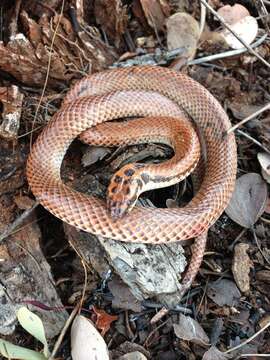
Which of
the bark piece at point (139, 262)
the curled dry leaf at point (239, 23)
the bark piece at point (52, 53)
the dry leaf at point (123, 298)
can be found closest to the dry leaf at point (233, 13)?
the curled dry leaf at point (239, 23)

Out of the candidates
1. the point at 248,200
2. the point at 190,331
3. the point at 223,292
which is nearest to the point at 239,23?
the point at 248,200

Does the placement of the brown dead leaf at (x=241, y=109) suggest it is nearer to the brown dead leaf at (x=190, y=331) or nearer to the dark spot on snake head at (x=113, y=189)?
the dark spot on snake head at (x=113, y=189)

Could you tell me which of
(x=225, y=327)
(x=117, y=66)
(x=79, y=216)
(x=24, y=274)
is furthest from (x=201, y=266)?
(x=117, y=66)

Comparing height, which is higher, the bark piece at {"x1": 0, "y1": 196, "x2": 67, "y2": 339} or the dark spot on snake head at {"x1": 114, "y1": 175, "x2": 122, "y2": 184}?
the dark spot on snake head at {"x1": 114, "y1": 175, "x2": 122, "y2": 184}

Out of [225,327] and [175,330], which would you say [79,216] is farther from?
[225,327]

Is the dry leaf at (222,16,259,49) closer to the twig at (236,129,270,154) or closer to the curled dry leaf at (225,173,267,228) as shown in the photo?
the twig at (236,129,270,154)

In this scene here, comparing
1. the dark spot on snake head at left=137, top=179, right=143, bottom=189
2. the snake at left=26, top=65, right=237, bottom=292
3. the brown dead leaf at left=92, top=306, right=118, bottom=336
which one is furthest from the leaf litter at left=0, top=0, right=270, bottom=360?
the dark spot on snake head at left=137, top=179, right=143, bottom=189
